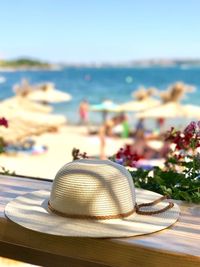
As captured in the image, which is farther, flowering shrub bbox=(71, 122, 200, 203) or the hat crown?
flowering shrub bbox=(71, 122, 200, 203)

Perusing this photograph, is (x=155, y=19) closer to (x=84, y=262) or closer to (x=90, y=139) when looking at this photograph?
(x=90, y=139)

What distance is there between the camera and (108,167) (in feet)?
4.56

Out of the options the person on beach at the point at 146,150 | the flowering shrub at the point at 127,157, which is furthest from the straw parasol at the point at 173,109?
the flowering shrub at the point at 127,157

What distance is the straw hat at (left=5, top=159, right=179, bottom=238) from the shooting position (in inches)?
50.9

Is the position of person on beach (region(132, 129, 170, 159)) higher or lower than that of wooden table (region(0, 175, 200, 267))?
lower

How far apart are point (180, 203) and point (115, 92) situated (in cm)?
3700

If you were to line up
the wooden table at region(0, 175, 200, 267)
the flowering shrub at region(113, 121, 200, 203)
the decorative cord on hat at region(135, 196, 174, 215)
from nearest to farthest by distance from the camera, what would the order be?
the wooden table at region(0, 175, 200, 267) → the decorative cord on hat at region(135, 196, 174, 215) → the flowering shrub at region(113, 121, 200, 203)

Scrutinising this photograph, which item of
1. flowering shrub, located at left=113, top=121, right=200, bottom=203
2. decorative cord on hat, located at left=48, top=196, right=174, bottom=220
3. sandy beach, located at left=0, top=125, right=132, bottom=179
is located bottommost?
sandy beach, located at left=0, top=125, right=132, bottom=179

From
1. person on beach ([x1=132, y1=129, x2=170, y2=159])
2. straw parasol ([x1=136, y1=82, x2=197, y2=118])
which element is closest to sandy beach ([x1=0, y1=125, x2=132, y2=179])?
person on beach ([x1=132, y1=129, x2=170, y2=159])

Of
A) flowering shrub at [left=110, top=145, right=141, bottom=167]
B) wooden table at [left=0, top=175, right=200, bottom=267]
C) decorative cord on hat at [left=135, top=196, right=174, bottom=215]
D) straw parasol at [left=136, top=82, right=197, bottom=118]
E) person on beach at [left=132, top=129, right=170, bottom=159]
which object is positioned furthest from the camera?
straw parasol at [left=136, top=82, right=197, bottom=118]

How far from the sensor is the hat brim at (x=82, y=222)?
125 cm

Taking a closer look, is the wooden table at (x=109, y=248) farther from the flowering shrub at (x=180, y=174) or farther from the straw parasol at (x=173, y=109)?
the straw parasol at (x=173, y=109)

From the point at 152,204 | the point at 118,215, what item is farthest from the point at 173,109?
the point at 118,215

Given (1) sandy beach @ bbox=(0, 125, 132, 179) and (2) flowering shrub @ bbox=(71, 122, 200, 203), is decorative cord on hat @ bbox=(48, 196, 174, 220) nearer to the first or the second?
(2) flowering shrub @ bbox=(71, 122, 200, 203)
